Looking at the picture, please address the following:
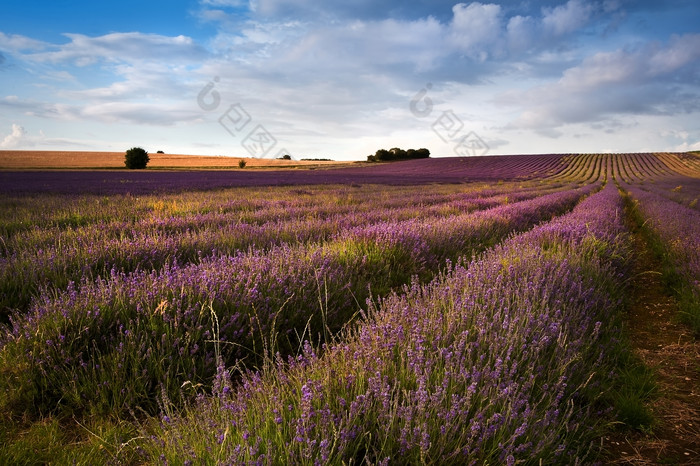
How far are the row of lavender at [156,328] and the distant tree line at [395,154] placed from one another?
71.4 m

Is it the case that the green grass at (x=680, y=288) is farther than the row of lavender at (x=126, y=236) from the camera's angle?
Yes

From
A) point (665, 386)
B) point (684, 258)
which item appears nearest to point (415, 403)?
point (665, 386)

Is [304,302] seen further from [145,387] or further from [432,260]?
[432,260]

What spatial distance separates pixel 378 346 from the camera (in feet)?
6.04

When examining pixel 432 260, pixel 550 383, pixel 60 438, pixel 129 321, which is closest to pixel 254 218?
pixel 432 260

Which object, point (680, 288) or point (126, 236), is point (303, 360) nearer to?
point (126, 236)

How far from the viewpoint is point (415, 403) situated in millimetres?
1522

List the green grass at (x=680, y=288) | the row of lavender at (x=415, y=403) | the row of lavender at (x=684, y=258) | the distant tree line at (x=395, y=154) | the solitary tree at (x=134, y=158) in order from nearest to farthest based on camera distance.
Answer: the row of lavender at (x=415, y=403)
the green grass at (x=680, y=288)
the row of lavender at (x=684, y=258)
the solitary tree at (x=134, y=158)
the distant tree line at (x=395, y=154)

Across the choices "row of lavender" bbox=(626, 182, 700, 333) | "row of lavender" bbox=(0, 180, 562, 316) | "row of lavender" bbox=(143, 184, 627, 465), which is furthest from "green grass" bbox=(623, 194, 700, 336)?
"row of lavender" bbox=(0, 180, 562, 316)

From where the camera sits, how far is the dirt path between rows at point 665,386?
74.4 inches

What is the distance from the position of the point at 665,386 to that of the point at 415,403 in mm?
2174

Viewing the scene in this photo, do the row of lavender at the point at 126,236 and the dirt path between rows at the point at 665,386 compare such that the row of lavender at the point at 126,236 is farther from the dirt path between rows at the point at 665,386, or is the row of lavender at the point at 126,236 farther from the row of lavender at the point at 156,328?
the dirt path between rows at the point at 665,386

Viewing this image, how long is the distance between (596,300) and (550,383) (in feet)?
5.11

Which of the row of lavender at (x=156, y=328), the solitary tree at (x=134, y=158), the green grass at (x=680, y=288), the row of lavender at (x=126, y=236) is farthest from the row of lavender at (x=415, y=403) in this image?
the solitary tree at (x=134, y=158)
